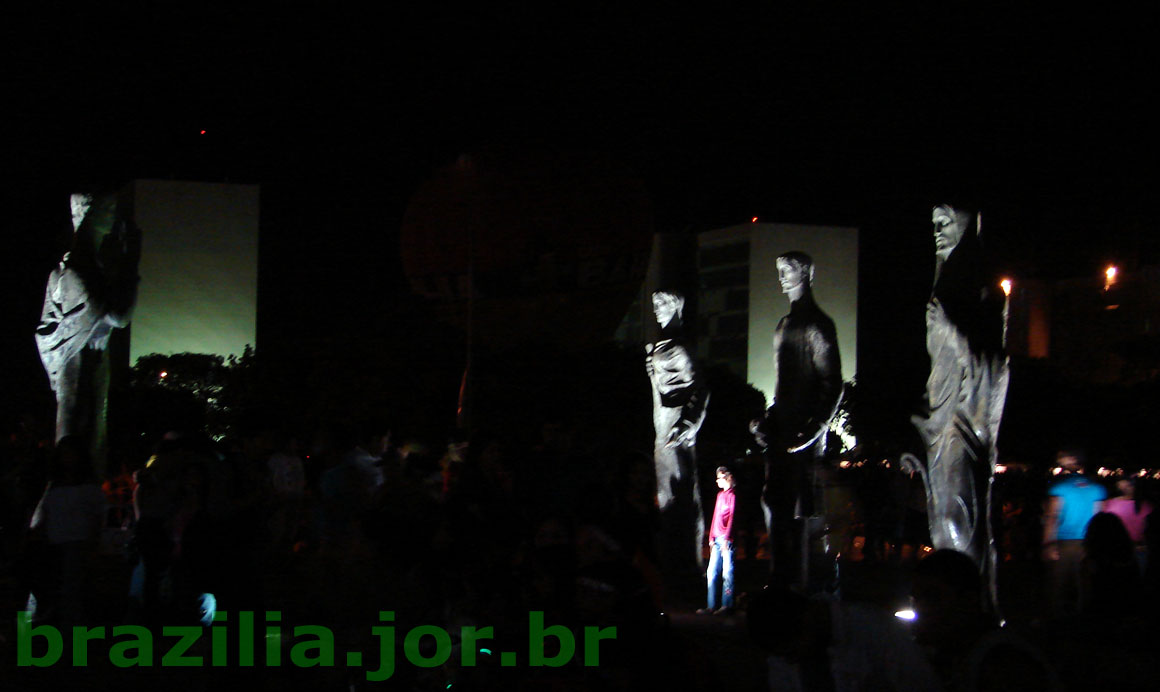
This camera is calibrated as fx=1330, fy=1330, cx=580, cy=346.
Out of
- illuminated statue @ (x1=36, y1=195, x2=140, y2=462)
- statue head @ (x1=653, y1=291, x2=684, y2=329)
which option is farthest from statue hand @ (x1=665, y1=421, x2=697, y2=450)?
illuminated statue @ (x1=36, y1=195, x2=140, y2=462)

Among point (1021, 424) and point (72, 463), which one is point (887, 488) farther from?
point (1021, 424)

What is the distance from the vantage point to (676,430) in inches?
553

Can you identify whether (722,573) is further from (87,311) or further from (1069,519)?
(87,311)

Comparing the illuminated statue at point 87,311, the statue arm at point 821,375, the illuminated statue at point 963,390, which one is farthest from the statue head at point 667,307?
the illuminated statue at point 87,311

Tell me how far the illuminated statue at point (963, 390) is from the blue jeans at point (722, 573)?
8.37 feet

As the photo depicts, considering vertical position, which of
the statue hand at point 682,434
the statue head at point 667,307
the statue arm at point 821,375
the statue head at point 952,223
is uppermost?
the statue head at point 952,223

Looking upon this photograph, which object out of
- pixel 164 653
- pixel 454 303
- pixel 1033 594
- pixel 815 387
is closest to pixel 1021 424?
pixel 454 303

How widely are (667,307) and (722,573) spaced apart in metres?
3.12

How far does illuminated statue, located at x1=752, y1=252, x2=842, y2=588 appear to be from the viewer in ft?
39.7

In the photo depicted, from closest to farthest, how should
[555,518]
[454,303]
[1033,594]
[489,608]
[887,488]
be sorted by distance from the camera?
1. [555,518]
2. [489,608]
3. [1033,594]
4. [887,488]
5. [454,303]

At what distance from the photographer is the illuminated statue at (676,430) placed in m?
14.1

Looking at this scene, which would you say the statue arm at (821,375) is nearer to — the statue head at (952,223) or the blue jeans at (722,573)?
the blue jeans at (722,573)

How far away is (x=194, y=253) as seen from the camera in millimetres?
51906

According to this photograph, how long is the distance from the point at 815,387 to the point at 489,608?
6.00 m
